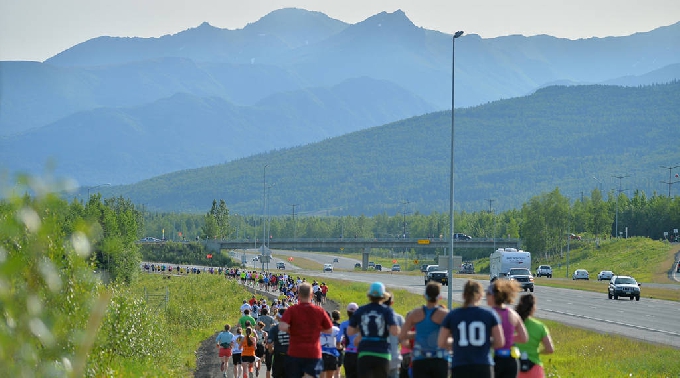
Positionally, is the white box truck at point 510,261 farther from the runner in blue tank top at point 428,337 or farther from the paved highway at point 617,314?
the runner in blue tank top at point 428,337

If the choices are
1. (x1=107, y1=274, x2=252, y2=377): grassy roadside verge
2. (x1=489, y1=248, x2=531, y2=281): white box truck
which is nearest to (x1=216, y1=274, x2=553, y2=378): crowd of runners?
(x1=107, y1=274, x2=252, y2=377): grassy roadside verge

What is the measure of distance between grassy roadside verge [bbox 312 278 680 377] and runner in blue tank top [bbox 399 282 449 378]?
9.06m

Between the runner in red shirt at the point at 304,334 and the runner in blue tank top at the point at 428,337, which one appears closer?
the runner in blue tank top at the point at 428,337

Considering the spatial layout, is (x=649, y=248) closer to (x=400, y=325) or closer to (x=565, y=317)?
(x=565, y=317)

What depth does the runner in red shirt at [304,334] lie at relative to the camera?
1484 centimetres

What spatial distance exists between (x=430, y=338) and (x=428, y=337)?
0.03 meters

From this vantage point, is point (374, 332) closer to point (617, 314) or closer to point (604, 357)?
point (604, 357)

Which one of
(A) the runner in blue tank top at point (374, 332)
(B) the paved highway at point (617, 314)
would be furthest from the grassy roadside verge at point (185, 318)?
(B) the paved highway at point (617, 314)

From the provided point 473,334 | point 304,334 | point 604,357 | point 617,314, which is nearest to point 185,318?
point 617,314

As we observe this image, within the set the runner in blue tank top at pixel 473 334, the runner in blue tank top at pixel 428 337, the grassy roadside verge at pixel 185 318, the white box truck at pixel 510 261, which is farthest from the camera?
the white box truck at pixel 510 261

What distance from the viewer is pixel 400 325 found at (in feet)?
46.2

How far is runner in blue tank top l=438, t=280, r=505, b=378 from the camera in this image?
459 inches

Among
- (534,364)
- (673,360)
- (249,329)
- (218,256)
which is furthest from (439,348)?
(218,256)

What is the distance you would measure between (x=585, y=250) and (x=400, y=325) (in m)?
124
